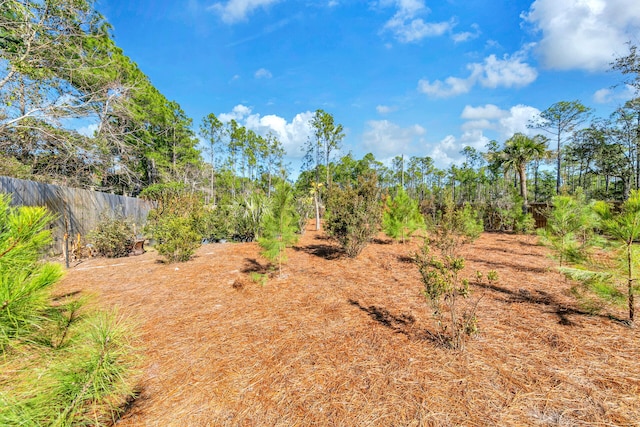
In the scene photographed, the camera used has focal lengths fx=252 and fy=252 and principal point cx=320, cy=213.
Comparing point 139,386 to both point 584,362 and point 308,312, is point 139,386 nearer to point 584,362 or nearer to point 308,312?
point 308,312

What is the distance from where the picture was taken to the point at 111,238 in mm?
7910

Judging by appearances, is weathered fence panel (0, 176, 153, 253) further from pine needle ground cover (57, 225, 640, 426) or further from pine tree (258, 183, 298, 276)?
pine tree (258, 183, 298, 276)

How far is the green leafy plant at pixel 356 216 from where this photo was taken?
6.84 meters

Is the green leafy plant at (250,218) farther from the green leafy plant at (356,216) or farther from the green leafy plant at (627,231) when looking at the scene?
the green leafy plant at (627,231)

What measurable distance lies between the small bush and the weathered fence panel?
0.76 meters

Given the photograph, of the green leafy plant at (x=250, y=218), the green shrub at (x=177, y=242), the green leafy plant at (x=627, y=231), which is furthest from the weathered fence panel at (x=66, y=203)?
the green leafy plant at (x=627, y=231)

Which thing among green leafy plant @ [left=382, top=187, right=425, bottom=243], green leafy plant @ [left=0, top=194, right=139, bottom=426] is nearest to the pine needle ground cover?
green leafy plant @ [left=0, top=194, right=139, bottom=426]

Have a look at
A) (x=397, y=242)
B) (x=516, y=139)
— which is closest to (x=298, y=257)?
(x=397, y=242)

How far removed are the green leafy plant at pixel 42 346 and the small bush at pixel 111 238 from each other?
867cm

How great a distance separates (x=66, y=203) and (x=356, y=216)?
29.7 feet

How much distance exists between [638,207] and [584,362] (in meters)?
1.89

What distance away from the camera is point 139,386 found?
222cm

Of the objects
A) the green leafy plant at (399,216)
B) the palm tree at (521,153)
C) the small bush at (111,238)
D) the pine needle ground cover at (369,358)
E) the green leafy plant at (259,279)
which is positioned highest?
the palm tree at (521,153)

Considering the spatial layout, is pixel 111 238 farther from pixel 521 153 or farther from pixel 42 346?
pixel 521 153
